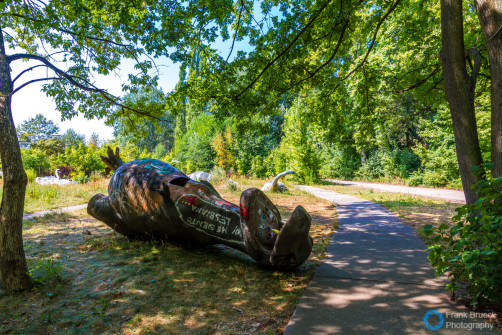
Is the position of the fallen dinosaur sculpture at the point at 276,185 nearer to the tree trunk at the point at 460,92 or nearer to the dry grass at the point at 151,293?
the dry grass at the point at 151,293

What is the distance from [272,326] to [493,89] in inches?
129

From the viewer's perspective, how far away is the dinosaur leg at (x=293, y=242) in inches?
97.9

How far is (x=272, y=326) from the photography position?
206 cm

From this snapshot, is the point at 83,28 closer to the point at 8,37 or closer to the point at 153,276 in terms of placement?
the point at 8,37

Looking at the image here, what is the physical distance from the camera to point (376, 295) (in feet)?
8.03

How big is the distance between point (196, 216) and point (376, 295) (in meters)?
2.20

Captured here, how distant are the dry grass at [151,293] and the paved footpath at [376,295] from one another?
0.73ft

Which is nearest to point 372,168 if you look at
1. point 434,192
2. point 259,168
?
point 434,192

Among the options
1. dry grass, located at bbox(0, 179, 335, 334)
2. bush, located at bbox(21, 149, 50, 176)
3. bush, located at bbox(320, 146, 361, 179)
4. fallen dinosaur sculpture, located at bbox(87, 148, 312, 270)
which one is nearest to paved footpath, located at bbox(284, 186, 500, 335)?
dry grass, located at bbox(0, 179, 335, 334)

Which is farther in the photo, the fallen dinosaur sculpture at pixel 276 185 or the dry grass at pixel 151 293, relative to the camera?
the fallen dinosaur sculpture at pixel 276 185

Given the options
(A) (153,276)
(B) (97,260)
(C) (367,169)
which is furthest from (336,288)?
(C) (367,169)

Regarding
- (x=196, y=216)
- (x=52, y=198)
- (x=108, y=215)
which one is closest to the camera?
(x=196, y=216)

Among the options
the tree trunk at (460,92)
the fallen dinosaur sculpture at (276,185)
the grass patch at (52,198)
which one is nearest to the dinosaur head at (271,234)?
the tree trunk at (460,92)

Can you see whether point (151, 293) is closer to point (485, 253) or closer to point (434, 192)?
point (485, 253)
